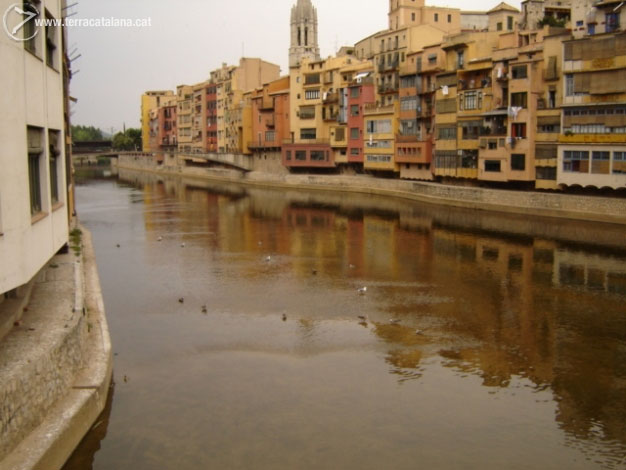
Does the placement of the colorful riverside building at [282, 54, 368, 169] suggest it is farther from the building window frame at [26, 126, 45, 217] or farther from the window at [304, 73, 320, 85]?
the building window frame at [26, 126, 45, 217]

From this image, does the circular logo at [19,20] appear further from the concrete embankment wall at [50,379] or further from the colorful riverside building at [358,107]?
the colorful riverside building at [358,107]

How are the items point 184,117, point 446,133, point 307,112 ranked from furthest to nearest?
point 184,117
point 307,112
point 446,133

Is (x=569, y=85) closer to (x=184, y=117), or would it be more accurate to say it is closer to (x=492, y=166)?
(x=492, y=166)

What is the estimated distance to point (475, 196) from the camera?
45.4 meters

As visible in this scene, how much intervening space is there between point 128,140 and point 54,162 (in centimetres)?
12739

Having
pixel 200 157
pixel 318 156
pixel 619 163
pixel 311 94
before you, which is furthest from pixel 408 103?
pixel 200 157

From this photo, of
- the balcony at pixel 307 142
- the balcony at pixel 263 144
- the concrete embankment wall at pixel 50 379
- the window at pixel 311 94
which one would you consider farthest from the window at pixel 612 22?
the balcony at pixel 263 144

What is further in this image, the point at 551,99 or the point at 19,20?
the point at 551,99

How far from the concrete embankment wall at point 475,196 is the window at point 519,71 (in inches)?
286

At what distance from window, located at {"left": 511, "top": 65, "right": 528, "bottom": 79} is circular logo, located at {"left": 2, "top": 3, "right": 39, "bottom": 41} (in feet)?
118

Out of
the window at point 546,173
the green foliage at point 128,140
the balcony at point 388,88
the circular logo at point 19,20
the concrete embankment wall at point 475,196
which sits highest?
the balcony at point 388,88

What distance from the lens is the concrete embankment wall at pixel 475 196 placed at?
37.5 meters

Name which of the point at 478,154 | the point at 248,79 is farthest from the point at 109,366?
the point at 248,79

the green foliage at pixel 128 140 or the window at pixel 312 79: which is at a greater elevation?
the window at pixel 312 79
